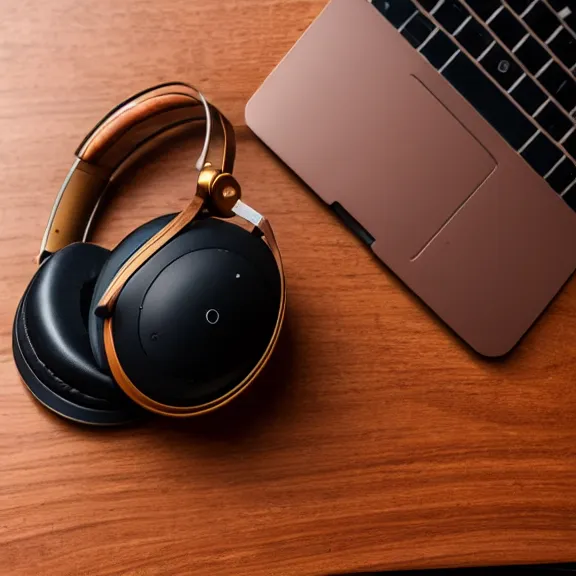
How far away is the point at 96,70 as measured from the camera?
1.95 feet

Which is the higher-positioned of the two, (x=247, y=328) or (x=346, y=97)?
(x=346, y=97)

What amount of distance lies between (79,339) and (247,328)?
0.48 feet

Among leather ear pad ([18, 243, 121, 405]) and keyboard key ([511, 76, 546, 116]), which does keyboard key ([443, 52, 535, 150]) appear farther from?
leather ear pad ([18, 243, 121, 405])

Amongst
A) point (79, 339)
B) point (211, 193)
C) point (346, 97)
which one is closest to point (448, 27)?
point (346, 97)

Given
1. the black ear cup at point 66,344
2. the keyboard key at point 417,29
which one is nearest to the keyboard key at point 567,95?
the keyboard key at point 417,29

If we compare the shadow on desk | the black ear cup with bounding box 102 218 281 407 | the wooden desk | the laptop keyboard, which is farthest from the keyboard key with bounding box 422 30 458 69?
the shadow on desk

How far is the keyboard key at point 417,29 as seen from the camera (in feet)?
1.83

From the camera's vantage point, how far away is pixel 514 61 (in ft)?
1.81

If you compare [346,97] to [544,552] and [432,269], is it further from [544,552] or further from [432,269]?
[544,552]

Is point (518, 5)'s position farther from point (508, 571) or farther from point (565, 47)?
point (508, 571)

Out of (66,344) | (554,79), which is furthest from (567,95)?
(66,344)

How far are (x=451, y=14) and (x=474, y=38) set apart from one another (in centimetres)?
3

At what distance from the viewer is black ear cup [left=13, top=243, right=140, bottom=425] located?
528 millimetres

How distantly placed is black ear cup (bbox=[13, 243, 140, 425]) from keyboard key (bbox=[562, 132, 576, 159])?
0.39 meters
